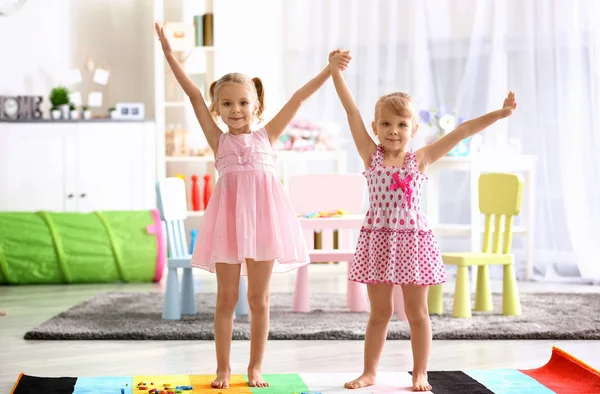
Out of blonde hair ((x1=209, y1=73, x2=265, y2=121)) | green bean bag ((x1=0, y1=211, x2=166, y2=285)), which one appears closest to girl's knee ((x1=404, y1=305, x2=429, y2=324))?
blonde hair ((x1=209, y1=73, x2=265, y2=121))

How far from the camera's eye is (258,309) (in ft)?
9.51

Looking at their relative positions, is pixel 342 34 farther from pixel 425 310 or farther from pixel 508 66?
pixel 425 310

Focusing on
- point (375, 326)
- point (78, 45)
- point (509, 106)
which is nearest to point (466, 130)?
point (509, 106)

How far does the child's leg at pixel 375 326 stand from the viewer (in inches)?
113

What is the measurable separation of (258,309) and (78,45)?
4.68 m

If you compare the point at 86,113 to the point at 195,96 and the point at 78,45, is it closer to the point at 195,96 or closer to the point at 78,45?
the point at 78,45

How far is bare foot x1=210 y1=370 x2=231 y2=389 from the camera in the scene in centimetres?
285

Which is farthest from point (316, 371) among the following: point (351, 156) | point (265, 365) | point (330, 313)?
point (351, 156)

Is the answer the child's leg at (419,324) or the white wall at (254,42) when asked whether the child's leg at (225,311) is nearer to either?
the child's leg at (419,324)

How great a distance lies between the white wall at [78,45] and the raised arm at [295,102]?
4.30 meters

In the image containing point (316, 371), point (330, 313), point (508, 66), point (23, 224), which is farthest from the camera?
point (508, 66)

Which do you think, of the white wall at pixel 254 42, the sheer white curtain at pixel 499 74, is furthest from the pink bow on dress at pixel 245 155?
the white wall at pixel 254 42

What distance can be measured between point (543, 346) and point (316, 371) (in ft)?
3.32

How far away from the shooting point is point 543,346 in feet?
12.2
